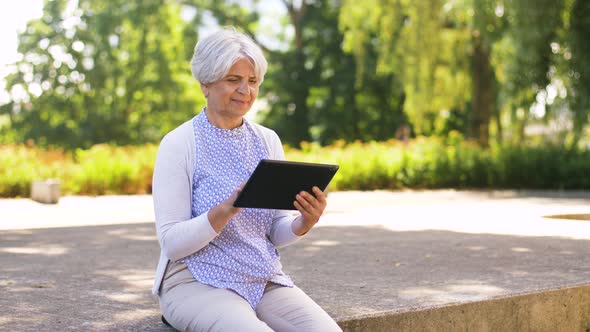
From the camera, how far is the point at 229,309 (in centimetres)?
314

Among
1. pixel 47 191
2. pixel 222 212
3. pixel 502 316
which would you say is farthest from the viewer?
pixel 47 191

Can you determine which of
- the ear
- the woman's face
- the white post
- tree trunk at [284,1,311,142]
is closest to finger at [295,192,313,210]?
the woman's face

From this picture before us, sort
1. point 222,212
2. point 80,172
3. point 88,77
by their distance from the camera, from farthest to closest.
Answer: point 88,77
point 80,172
point 222,212

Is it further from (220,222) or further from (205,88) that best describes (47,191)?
(220,222)

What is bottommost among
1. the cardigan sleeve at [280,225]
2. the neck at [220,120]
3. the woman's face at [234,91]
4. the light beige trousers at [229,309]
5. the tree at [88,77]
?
the tree at [88,77]

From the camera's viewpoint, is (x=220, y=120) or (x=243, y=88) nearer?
(x=243, y=88)

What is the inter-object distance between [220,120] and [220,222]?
541 millimetres

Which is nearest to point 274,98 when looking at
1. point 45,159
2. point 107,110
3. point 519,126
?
point 107,110

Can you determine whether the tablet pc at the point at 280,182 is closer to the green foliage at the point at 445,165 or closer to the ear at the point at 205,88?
the ear at the point at 205,88

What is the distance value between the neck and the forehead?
9.6 inches

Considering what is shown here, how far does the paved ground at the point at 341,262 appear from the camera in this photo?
4.30m

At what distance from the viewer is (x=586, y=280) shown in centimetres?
532

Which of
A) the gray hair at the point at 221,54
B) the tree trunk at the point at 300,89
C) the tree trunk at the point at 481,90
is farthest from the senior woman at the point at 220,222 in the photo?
the tree trunk at the point at 300,89

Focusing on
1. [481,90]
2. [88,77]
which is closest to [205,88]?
[481,90]
